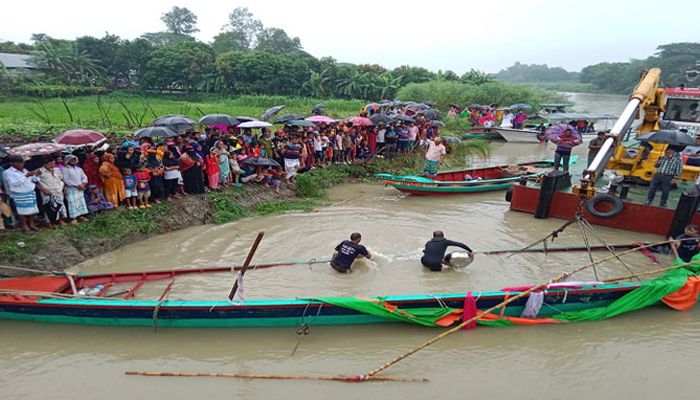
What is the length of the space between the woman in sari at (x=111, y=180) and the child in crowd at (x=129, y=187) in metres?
0.06

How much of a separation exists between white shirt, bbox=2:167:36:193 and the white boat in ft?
78.9

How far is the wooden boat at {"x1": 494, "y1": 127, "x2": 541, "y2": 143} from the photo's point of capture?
25013 millimetres

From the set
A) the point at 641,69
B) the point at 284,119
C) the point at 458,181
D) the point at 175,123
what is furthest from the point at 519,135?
the point at 641,69

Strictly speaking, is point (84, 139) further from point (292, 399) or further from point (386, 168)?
point (386, 168)

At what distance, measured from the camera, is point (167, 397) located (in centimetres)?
486

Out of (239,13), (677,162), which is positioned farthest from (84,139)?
(239,13)

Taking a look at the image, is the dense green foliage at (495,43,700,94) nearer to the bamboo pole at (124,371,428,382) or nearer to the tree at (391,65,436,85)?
the tree at (391,65,436,85)

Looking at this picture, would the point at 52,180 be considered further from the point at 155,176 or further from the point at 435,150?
the point at 435,150

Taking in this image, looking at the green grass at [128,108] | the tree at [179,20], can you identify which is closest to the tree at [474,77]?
the green grass at [128,108]

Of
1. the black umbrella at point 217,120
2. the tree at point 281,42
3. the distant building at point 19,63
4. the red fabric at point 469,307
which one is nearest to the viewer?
the red fabric at point 469,307

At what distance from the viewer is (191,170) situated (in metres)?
10.0

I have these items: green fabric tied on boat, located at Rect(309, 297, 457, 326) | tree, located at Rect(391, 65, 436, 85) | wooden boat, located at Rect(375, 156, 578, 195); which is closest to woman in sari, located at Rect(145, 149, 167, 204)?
green fabric tied on boat, located at Rect(309, 297, 457, 326)

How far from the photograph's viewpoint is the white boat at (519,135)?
82.2 feet

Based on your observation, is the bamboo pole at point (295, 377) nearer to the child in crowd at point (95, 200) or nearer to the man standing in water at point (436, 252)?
the man standing in water at point (436, 252)
